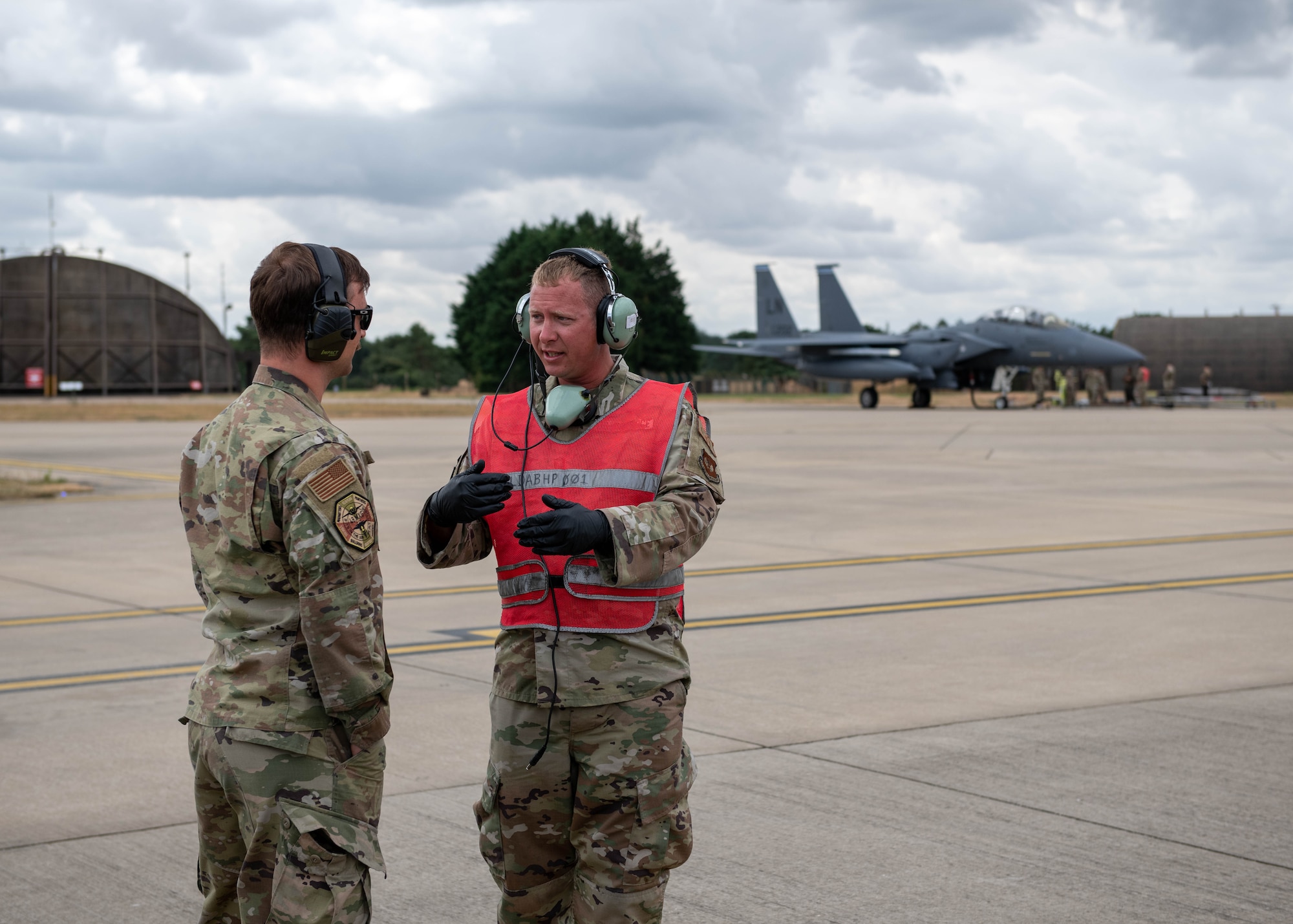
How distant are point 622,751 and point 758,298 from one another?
192ft

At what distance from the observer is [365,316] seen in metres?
3.17

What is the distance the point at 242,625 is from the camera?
2.91 metres

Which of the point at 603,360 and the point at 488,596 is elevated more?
the point at 603,360

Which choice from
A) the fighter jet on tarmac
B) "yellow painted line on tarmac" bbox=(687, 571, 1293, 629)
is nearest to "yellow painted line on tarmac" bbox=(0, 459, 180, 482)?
"yellow painted line on tarmac" bbox=(687, 571, 1293, 629)

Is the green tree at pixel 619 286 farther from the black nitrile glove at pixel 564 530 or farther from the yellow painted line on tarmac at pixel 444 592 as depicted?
the black nitrile glove at pixel 564 530

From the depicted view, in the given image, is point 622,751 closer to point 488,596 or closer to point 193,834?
point 193,834

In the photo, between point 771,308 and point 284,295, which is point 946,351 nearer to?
point 771,308

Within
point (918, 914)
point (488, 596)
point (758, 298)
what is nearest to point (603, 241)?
point (758, 298)

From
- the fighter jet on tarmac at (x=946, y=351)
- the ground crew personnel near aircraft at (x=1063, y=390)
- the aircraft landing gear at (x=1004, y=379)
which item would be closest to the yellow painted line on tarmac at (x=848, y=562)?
the fighter jet on tarmac at (x=946, y=351)

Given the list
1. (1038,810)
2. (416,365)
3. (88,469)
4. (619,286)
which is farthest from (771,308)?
Result: (416,365)

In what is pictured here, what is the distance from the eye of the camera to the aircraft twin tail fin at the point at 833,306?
58.1 meters

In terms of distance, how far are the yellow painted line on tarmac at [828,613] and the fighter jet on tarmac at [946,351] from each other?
123 feet

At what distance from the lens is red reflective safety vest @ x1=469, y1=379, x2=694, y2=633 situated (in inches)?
120

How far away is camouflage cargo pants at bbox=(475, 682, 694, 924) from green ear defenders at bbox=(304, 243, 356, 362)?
92 cm
